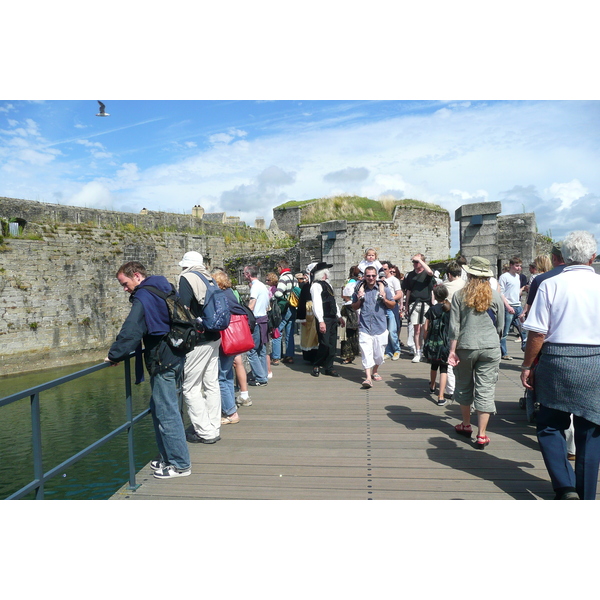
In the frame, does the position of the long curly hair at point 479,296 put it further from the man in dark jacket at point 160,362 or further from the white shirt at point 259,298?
the white shirt at point 259,298

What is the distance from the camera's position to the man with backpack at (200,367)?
14.2 ft

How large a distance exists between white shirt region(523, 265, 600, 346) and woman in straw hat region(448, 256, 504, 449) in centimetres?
110

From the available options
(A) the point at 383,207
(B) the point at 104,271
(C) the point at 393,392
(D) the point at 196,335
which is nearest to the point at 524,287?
(C) the point at 393,392

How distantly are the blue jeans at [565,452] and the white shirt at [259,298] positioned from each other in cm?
Answer: 409

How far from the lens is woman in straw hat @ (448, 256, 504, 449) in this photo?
4.29 meters

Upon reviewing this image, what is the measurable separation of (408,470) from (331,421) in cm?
146

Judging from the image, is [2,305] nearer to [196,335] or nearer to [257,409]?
[257,409]

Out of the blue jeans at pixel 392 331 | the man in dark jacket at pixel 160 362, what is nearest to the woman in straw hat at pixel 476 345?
the man in dark jacket at pixel 160 362

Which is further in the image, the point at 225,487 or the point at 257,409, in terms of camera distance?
the point at 257,409

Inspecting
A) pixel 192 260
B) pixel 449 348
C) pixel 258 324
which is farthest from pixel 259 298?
pixel 449 348

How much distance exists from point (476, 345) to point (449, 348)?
70 cm

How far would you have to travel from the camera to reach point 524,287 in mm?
9188

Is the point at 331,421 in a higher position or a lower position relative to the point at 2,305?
lower

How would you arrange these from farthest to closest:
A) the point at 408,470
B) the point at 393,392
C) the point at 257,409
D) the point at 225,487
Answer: the point at 393,392 → the point at 257,409 → the point at 408,470 → the point at 225,487
